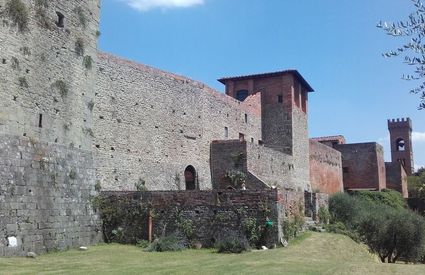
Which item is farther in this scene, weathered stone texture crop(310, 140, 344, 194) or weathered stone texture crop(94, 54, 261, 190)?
weathered stone texture crop(310, 140, 344, 194)

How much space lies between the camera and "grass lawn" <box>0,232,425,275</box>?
11773 millimetres

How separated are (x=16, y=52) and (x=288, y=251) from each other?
1077 centimetres

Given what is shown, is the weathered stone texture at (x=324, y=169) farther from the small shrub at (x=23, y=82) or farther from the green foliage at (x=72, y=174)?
the small shrub at (x=23, y=82)

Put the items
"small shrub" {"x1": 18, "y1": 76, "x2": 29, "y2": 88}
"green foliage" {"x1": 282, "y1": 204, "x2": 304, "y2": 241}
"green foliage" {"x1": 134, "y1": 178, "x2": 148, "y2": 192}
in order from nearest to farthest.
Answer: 1. "small shrub" {"x1": 18, "y1": 76, "x2": 29, "y2": 88}
2. "green foliage" {"x1": 282, "y1": 204, "x2": 304, "y2": 241}
3. "green foliage" {"x1": 134, "y1": 178, "x2": 148, "y2": 192}

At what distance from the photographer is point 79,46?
1891cm

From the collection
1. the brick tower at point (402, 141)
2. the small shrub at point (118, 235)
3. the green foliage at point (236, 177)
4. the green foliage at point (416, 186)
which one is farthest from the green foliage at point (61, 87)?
the brick tower at point (402, 141)

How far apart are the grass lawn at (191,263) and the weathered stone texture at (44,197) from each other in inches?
27.8

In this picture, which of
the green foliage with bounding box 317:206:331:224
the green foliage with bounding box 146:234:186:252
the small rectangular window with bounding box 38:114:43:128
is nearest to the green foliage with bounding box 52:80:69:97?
the small rectangular window with bounding box 38:114:43:128

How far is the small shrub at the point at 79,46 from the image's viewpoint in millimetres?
18766

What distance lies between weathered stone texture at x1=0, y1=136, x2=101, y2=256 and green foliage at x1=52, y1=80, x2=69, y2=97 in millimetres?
1978

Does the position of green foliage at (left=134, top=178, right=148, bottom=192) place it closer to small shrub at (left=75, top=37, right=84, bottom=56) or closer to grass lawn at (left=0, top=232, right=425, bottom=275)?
grass lawn at (left=0, top=232, right=425, bottom=275)

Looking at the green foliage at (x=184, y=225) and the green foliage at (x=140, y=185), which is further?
the green foliage at (x=140, y=185)

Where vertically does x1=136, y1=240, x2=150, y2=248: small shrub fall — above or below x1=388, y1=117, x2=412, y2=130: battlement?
below

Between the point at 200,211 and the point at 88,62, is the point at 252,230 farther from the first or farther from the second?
the point at 88,62
